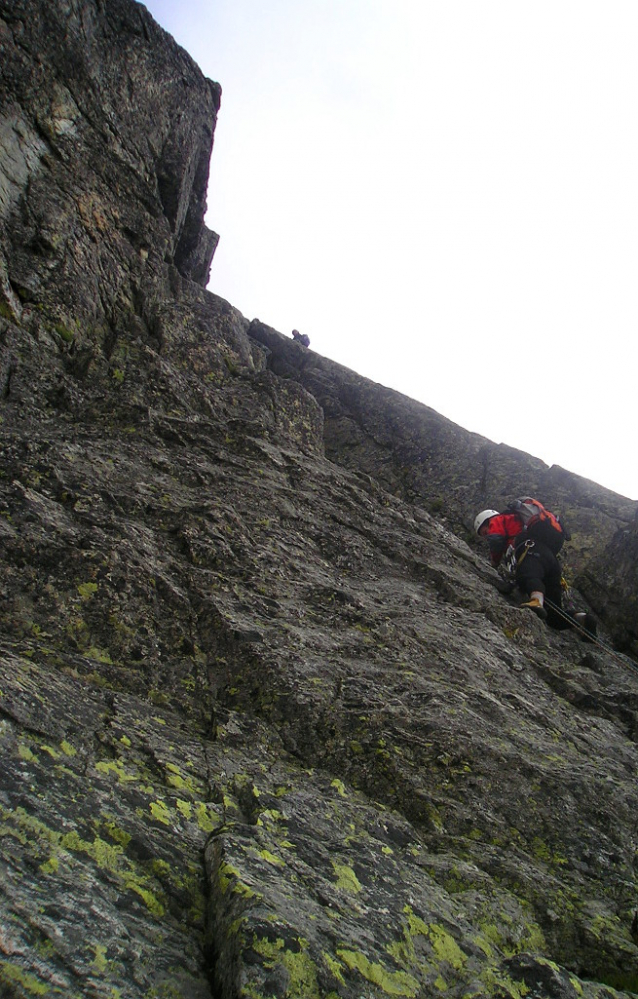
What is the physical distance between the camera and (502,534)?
1630cm

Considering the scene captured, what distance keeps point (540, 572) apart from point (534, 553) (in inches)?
20.7

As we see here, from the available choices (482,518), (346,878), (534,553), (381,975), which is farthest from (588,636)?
(381,975)

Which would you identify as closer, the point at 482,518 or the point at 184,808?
the point at 184,808

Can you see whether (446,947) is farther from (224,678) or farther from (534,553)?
(534,553)

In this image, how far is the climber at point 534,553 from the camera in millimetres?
14055

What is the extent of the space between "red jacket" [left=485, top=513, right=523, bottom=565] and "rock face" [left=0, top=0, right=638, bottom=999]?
2.14m

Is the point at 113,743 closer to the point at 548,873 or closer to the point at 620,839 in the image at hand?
the point at 548,873

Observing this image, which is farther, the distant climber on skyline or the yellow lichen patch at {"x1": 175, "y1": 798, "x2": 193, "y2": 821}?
the distant climber on skyline

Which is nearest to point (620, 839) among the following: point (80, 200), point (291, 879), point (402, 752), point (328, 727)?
point (402, 752)

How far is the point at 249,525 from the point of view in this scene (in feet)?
35.0

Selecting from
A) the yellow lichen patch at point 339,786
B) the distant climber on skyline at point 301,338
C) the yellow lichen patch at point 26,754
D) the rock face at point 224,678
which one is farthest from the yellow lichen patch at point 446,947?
the distant climber on skyline at point 301,338

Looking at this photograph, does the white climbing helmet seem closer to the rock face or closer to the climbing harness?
the climbing harness

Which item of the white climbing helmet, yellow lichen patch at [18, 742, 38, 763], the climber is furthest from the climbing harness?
yellow lichen patch at [18, 742, 38, 763]

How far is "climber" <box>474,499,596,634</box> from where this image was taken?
14055mm
